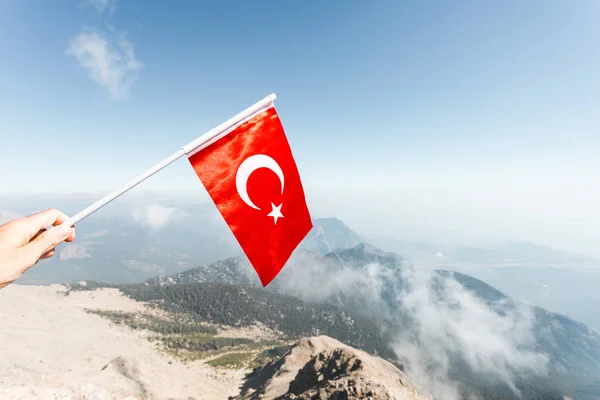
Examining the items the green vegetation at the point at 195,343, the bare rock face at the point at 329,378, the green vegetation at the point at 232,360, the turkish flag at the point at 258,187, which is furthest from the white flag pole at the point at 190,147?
the green vegetation at the point at 195,343

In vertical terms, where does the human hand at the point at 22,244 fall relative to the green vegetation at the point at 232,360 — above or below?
above

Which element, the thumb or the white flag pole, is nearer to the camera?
the thumb

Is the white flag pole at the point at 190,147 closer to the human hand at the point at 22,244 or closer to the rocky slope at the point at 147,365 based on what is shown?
the human hand at the point at 22,244

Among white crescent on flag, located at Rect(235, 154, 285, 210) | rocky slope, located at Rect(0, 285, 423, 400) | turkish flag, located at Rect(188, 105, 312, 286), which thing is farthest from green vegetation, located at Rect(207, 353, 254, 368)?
white crescent on flag, located at Rect(235, 154, 285, 210)

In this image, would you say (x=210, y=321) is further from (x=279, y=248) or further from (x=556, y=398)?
(x=556, y=398)

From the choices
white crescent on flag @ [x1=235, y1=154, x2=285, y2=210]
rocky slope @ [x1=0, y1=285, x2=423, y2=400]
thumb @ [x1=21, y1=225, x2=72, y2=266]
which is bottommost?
rocky slope @ [x1=0, y1=285, x2=423, y2=400]

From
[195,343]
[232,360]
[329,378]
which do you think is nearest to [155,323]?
[195,343]

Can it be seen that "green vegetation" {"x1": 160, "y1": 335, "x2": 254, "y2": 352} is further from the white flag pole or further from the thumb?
the thumb
